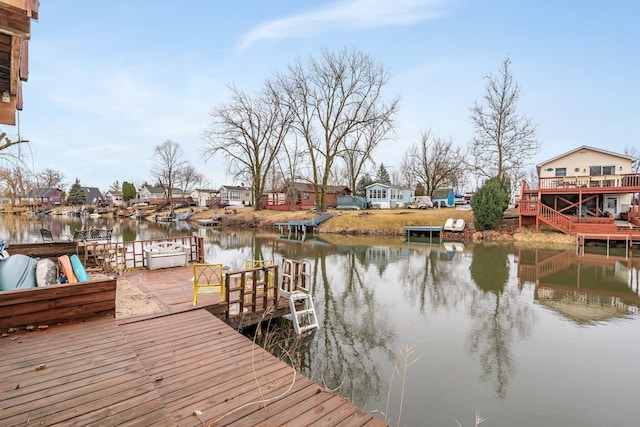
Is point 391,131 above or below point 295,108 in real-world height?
below

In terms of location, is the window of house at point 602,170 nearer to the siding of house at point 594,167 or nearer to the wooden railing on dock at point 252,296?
the siding of house at point 594,167

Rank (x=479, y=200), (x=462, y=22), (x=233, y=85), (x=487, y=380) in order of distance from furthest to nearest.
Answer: (x=233, y=85) < (x=479, y=200) < (x=462, y=22) < (x=487, y=380)

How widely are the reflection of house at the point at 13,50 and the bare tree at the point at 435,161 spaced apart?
135 feet

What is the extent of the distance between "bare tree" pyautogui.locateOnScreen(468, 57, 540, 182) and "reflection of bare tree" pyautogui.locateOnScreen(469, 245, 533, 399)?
19258mm

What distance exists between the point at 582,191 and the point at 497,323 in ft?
69.1

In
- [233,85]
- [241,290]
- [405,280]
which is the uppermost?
[233,85]

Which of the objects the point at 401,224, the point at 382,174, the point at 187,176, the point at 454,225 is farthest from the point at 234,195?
the point at 454,225

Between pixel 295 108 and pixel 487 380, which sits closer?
pixel 487 380

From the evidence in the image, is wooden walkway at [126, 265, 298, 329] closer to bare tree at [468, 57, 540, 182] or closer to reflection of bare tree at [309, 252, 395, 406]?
reflection of bare tree at [309, 252, 395, 406]

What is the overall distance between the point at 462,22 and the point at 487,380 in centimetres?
1835

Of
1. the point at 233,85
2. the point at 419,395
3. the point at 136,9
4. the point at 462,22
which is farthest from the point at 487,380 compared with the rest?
the point at 233,85

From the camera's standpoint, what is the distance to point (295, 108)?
1377 inches

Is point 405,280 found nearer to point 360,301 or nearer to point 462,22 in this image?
point 360,301

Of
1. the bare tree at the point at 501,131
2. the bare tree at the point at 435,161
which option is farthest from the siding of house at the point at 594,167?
the bare tree at the point at 435,161
